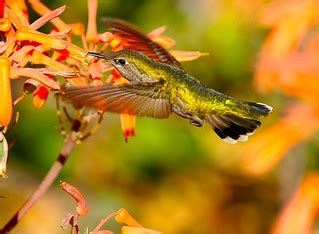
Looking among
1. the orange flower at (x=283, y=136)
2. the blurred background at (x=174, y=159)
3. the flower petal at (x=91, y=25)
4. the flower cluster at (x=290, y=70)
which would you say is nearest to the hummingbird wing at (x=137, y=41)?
the flower petal at (x=91, y=25)

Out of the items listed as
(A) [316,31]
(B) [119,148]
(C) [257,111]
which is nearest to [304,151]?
(A) [316,31]

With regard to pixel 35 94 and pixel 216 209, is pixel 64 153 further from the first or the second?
pixel 216 209

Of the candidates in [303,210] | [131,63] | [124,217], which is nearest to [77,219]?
[124,217]

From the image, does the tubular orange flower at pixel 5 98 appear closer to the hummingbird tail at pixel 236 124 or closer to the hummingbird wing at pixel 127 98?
the hummingbird wing at pixel 127 98

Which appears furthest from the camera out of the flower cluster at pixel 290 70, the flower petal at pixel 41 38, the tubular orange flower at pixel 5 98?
the flower cluster at pixel 290 70

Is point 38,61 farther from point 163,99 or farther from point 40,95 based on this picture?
point 163,99

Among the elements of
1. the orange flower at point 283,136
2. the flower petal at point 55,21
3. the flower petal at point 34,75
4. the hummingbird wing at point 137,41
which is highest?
the orange flower at point 283,136

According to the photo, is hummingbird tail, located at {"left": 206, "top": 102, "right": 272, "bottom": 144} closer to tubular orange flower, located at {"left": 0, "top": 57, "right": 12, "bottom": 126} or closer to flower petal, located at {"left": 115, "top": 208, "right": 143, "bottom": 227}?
flower petal, located at {"left": 115, "top": 208, "right": 143, "bottom": 227}
